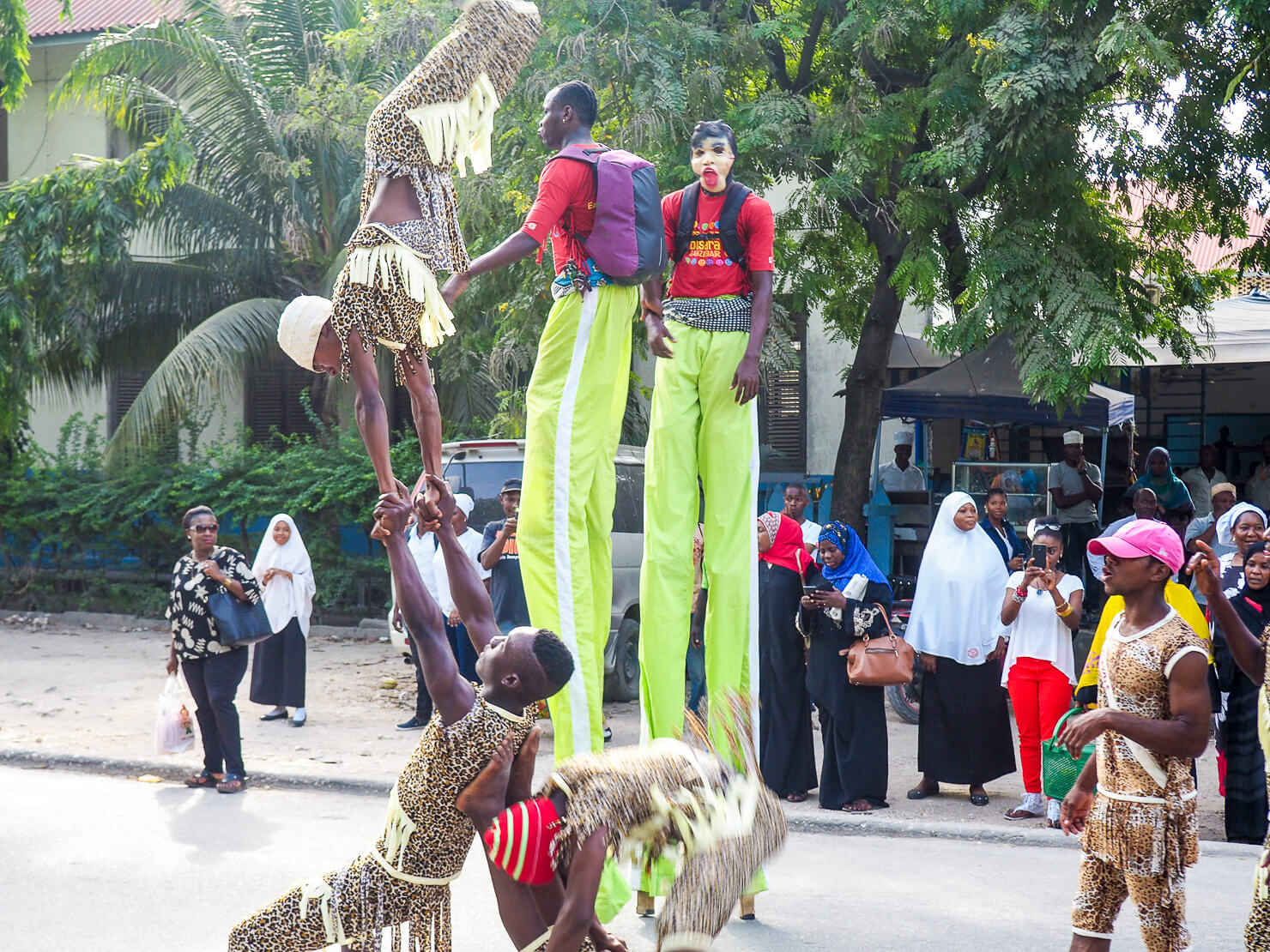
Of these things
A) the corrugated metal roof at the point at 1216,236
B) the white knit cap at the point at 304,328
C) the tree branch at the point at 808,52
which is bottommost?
the white knit cap at the point at 304,328

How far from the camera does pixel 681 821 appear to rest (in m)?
2.80

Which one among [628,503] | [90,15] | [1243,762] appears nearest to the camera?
[1243,762]

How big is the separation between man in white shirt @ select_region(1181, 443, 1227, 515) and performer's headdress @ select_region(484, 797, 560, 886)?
34.4 feet

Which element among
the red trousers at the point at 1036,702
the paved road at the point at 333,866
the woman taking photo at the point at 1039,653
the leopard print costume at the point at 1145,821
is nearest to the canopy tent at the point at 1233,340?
the woman taking photo at the point at 1039,653

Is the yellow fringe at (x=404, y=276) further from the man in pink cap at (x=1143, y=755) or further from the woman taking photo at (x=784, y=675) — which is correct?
the woman taking photo at (x=784, y=675)

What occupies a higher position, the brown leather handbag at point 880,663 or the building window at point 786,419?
the building window at point 786,419

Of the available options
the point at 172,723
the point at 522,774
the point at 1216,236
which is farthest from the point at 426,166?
the point at 1216,236

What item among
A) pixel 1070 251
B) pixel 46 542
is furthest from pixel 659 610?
pixel 46 542

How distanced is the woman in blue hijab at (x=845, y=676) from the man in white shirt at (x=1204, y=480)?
601 cm

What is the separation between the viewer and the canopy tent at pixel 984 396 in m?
11.0

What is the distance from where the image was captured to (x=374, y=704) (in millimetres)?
10453

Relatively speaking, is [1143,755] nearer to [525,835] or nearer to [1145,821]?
[1145,821]

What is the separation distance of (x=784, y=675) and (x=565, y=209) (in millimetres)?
4012

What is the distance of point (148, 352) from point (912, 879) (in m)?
13.1
